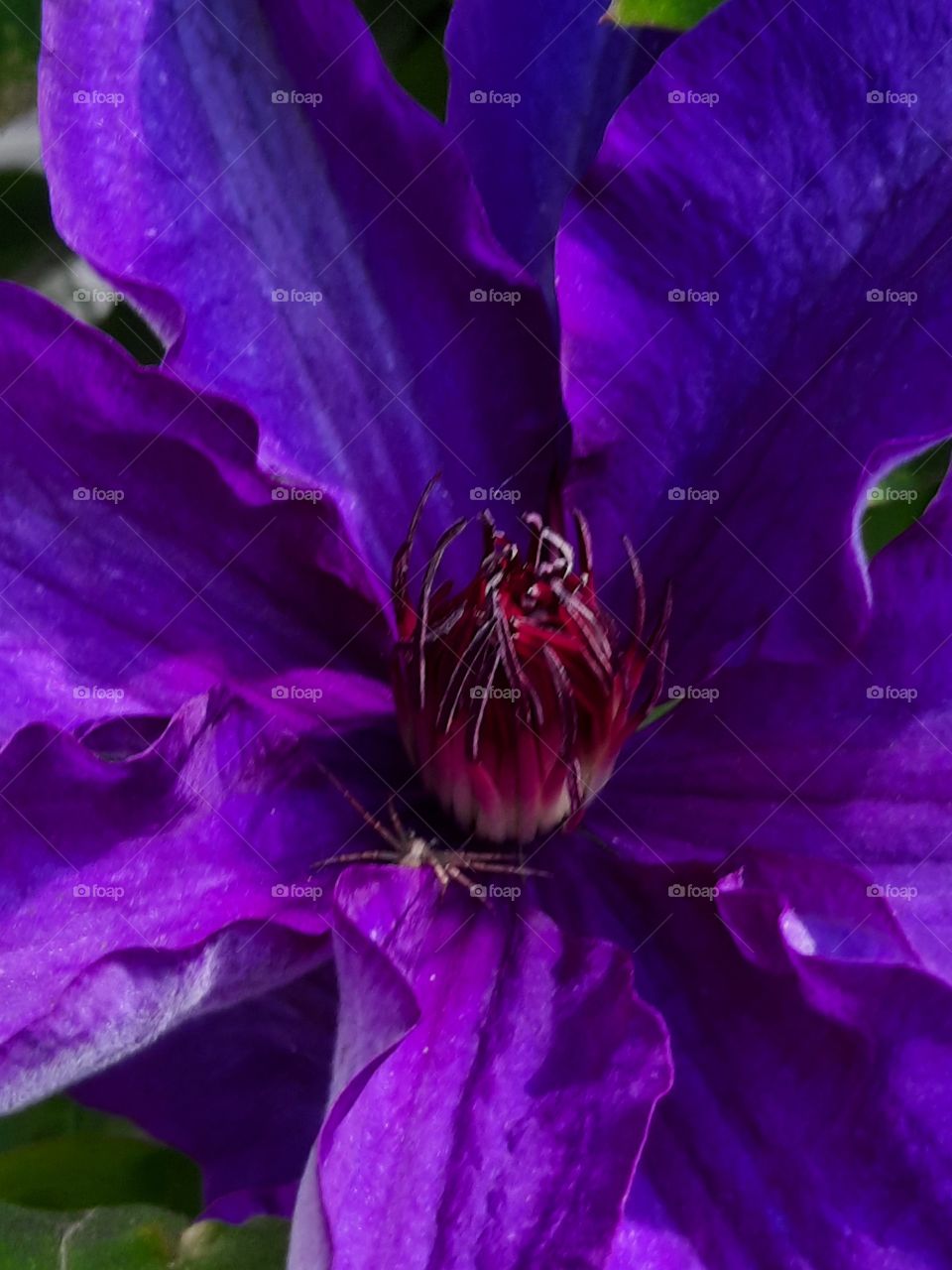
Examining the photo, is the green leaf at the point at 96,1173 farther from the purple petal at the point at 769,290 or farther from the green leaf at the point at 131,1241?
the purple petal at the point at 769,290

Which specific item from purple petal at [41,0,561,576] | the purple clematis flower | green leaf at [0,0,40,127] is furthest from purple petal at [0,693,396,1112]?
green leaf at [0,0,40,127]

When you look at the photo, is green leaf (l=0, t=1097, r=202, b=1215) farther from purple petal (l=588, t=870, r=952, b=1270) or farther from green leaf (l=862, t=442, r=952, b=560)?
green leaf (l=862, t=442, r=952, b=560)

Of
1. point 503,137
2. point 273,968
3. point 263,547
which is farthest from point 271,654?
point 503,137

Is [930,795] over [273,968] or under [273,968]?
under

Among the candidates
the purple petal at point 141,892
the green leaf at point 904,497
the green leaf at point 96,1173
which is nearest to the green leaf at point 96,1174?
the green leaf at point 96,1173

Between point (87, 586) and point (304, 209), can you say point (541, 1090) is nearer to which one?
point (87, 586)

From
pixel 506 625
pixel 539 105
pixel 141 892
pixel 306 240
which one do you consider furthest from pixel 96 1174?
pixel 539 105

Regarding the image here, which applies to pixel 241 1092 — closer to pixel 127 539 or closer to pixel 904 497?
pixel 127 539
